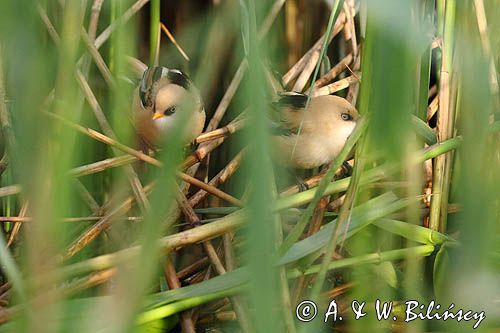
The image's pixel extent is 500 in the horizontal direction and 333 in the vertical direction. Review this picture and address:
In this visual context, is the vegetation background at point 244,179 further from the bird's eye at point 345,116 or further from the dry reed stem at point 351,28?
the bird's eye at point 345,116

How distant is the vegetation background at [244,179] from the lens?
31.2 inches

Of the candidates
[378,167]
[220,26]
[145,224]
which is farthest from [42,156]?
[220,26]

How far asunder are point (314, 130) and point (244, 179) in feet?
3.35

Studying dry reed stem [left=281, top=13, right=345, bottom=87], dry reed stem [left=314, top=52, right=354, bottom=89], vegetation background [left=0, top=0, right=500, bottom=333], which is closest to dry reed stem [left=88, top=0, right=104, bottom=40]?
vegetation background [left=0, top=0, right=500, bottom=333]

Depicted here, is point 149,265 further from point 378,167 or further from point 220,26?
point 220,26

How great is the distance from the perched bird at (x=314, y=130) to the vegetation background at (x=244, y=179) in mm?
81

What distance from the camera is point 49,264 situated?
0.86 metres

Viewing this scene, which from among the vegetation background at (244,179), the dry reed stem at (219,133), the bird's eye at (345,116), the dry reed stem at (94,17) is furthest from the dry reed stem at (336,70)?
the dry reed stem at (94,17)

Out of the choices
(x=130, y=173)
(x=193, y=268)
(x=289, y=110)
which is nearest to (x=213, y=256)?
(x=193, y=268)

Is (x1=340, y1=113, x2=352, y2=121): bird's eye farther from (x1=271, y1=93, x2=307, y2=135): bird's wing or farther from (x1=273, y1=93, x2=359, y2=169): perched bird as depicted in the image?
(x1=271, y1=93, x2=307, y2=135): bird's wing

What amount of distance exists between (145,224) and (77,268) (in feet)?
2.43

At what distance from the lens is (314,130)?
86.7 inches

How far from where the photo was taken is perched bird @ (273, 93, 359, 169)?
7.05 ft

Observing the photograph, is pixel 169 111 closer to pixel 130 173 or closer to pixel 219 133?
pixel 219 133
